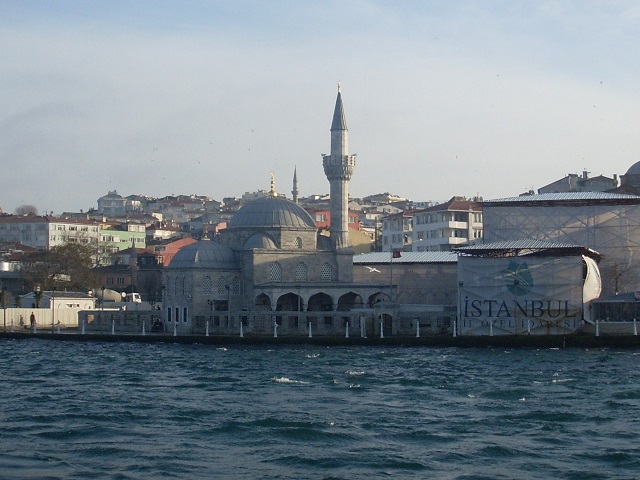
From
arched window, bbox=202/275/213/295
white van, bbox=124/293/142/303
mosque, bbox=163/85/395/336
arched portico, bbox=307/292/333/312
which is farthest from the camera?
white van, bbox=124/293/142/303

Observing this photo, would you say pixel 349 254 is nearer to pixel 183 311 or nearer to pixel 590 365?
pixel 183 311

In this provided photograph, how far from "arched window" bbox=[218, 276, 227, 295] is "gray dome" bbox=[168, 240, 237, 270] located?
0.60 m

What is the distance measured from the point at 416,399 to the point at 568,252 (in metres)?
21.6

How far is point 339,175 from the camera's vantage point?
64.1 meters

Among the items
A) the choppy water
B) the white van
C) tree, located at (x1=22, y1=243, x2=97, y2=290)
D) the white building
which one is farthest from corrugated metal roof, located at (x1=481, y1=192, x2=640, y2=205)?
the white building

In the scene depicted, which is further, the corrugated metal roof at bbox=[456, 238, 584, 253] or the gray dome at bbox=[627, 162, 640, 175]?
the gray dome at bbox=[627, 162, 640, 175]

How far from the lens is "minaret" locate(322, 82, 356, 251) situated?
64000mm

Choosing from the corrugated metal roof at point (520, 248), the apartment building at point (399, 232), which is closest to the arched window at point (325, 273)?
the corrugated metal roof at point (520, 248)

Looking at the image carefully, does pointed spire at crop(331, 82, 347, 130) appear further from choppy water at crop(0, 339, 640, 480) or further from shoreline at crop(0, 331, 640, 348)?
choppy water at crop(0, 339, 640, 480)

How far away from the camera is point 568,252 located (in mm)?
50312

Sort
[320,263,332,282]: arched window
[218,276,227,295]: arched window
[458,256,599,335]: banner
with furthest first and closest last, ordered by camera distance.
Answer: [320,263,332,282]: arched window, [218,276,227,295]: arched window, [458,256,599,335]: banner

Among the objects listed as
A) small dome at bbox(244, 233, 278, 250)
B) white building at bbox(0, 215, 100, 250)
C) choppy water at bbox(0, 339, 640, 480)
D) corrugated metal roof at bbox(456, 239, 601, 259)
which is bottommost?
choppy water at bbox(0, 339, 640, 480)

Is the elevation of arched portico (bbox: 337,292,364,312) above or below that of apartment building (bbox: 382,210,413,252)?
below

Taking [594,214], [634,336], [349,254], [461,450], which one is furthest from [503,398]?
[349,254]
